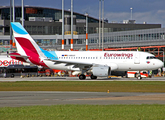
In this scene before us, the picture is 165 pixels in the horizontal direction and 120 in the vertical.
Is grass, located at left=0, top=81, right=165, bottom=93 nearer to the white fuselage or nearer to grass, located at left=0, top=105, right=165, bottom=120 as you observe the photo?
the white fuselage

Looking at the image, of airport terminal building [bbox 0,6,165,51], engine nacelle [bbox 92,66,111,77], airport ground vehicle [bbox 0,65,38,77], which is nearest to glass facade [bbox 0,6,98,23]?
airport terminal building [bbox 0,6,165,51]

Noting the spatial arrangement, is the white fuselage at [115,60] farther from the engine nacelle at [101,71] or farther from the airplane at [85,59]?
the engine nacelle at [101,71]

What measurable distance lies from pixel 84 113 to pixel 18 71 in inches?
1982

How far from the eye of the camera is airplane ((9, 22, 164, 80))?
4809cm

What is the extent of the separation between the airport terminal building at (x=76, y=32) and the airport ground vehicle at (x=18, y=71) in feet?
124

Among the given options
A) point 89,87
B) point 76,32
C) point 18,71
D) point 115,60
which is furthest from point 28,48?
point 76,32

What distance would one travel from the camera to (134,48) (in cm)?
8662

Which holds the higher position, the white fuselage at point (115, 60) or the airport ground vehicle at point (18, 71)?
Answer: the white fuselage at point (115, 60)

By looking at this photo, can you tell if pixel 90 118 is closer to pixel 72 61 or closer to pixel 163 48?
pixel 72 61

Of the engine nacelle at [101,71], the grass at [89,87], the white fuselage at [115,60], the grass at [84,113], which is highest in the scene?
the white fuselage at [115,60]

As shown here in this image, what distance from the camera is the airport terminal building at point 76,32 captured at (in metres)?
93.9

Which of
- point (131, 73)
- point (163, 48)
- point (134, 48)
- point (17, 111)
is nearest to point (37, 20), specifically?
point (134, 48)

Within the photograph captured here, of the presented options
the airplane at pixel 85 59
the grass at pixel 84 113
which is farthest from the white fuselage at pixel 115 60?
the grass at pixel 84 113

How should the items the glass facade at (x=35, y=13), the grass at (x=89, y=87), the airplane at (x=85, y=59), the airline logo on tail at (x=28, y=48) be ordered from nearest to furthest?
1. the grass at (x=89, y=87)
2. the airplane at (x=85, y=59)
3. the airline logo on tail at (x=28, y=48)
4. the glass facade at (x=35, y=13)
